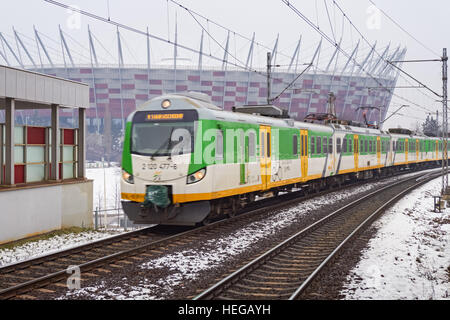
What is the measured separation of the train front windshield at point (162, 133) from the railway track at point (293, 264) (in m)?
3.43

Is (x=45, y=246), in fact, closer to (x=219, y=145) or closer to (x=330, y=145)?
(x=219, y=145)

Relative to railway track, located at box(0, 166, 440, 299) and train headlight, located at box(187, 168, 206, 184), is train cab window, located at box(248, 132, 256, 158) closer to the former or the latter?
railway track, located at box(0, 166, 440, 299)

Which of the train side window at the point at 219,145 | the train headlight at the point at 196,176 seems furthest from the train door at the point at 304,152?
the train headlight at the point at 196,176

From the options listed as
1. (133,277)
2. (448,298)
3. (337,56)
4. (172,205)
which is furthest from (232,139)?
(337,56)

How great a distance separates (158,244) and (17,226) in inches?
148

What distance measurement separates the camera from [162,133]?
1235 cm

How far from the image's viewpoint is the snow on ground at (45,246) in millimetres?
10062

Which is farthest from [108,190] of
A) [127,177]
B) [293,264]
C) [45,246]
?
[293,264]

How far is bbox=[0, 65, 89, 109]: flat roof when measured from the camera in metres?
12.0

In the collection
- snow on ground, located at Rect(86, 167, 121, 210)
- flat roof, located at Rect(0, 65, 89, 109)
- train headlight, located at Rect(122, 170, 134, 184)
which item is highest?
flat roof, located at Rect(0, 65, 89, 109)

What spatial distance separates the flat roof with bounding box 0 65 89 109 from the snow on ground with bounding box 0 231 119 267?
3.56 m

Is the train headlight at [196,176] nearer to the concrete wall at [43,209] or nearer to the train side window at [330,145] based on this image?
the concrete wall at [43,209]

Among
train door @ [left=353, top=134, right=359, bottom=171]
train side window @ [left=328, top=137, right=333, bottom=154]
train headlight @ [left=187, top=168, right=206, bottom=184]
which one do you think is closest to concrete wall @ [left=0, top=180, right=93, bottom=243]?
train headlight @ [left=187, top=168, right=206, bottom=184]

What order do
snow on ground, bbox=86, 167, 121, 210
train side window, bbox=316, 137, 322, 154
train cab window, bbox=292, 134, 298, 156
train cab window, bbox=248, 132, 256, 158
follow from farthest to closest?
snow on ground, bbox=86, 167, 121, 210 < train side window, bbox=316, 137, 322, 154 < train cab window, bbox=292, 134, 298, 156 < train cab window, bbox=248, 132, 256, 158
